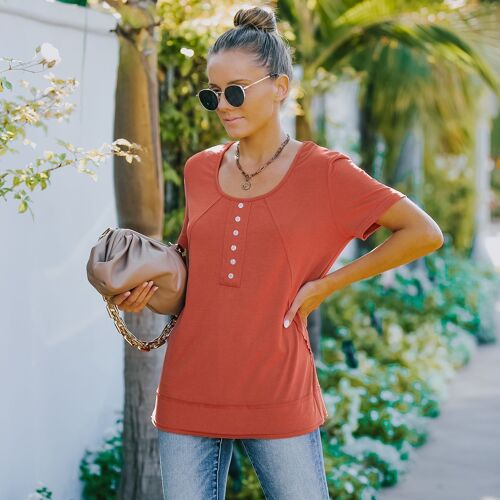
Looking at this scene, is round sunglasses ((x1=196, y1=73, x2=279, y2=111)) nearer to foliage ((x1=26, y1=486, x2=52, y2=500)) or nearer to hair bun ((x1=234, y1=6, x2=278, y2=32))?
hair bun ((x1=234, y1=6, x2=278, y2=32))

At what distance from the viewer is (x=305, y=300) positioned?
256 centimetres

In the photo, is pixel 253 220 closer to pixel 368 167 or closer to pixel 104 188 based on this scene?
pixel 104 188

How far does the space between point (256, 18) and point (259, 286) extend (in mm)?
723

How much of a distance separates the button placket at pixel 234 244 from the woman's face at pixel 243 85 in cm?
21

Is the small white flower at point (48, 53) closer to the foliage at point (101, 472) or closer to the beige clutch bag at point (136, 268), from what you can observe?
the beige clutch bag at point (136, 268)

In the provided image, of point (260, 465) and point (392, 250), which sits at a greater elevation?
point (392, 250)

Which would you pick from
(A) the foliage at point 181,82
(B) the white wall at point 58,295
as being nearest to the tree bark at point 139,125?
(B) the white wall at point 58,295

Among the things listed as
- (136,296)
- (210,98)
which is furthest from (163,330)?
(210,98)

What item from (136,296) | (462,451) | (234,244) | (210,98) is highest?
(210,98)

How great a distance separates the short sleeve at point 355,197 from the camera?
2488 millimetres

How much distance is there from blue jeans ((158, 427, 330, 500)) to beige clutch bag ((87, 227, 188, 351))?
36 cm

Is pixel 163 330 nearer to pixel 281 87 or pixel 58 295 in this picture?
pixel 281 87

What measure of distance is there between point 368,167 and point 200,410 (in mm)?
8034

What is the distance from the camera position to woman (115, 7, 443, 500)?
2.49 meters
